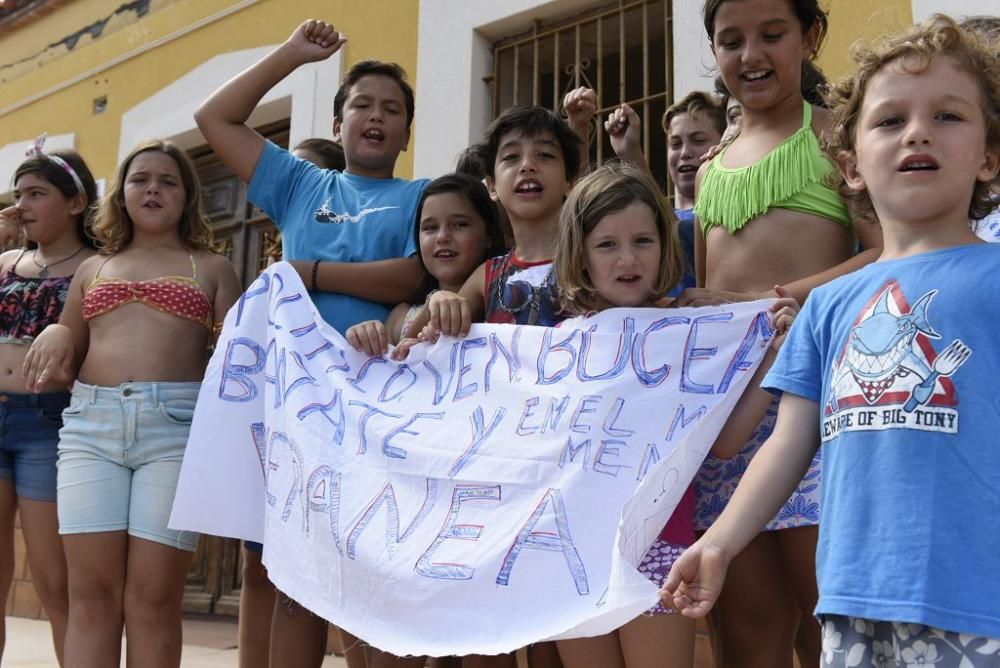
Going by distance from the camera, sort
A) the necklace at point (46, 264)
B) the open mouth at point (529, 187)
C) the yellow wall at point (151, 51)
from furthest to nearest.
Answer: the yellow wall at point (151, 51) → the necklace at point (46, 264) → the open mouth at point (529, 187)

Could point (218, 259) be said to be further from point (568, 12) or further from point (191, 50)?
point (191, 50)

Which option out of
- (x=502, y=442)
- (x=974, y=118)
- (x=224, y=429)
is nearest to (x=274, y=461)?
(x=224, y=429)

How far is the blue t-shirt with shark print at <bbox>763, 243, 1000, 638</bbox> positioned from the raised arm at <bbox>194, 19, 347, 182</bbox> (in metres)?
2.04

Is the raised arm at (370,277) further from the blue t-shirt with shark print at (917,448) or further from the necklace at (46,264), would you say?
the blue t-shirt with shark print at (917,448)

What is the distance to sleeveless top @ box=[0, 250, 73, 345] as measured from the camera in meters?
3.55

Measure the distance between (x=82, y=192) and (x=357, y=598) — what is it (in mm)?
2160

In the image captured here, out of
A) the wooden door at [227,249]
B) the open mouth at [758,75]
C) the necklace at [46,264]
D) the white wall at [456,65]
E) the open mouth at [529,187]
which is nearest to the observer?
the open mouth at [758,75]

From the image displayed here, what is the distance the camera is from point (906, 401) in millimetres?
1571

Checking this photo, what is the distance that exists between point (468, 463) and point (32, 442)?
179 cm

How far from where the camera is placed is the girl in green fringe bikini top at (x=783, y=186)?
2340mm

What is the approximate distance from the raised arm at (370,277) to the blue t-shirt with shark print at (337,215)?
0.16ft

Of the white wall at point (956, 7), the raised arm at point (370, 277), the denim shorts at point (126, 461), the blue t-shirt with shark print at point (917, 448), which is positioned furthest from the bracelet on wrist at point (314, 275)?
the white wall at point (956, 7)

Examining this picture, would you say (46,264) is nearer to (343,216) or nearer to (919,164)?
(343,216)

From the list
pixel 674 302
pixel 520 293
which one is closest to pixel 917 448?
pixel 674 302
